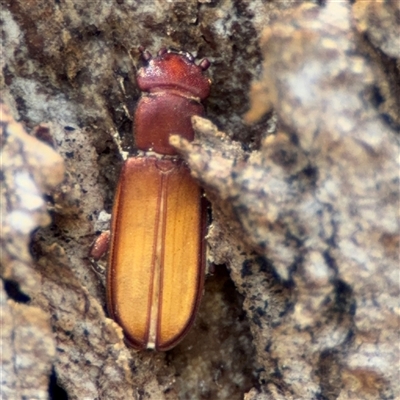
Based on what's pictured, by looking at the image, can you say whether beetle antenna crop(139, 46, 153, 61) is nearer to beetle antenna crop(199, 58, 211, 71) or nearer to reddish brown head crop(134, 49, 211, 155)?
reddish brown head crop(134, 49, 211, 155)

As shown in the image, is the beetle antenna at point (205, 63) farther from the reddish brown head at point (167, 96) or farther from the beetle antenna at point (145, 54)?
the beetle antenna at point (145, 54)

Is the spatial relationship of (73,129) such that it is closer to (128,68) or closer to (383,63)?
(128,68)

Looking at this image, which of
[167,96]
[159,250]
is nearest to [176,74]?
[167,96]

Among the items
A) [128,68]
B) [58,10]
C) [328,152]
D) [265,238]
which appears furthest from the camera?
[128,68]

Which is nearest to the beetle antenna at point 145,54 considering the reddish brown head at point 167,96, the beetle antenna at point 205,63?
the reddish brown head at point 167,96

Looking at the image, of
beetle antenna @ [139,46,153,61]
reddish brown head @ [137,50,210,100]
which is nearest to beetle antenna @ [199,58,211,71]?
reddish brown head @ [137,50,210,100]

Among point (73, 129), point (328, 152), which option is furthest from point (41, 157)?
point (328, 152)
